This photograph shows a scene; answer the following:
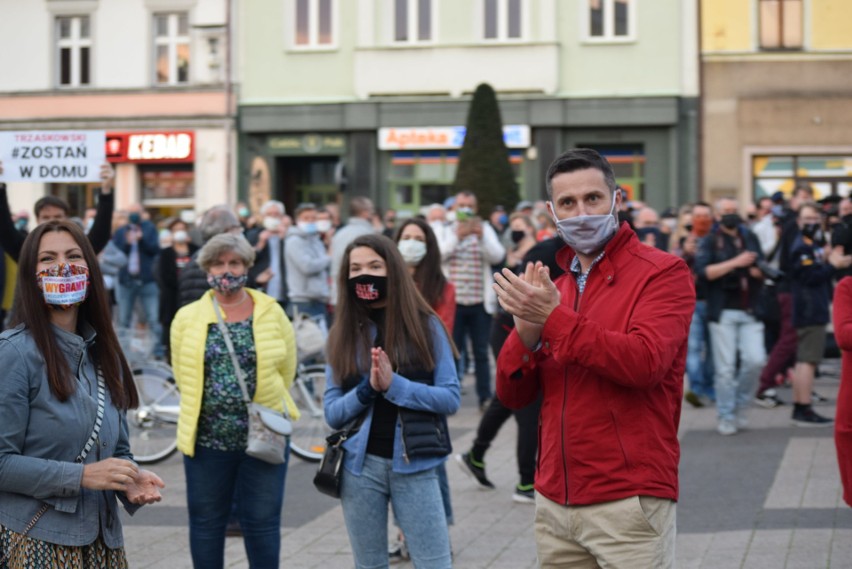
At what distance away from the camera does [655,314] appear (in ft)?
13.1

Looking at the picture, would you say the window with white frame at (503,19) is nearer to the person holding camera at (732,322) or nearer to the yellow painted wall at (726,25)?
the yellow painted wall at (726,25)

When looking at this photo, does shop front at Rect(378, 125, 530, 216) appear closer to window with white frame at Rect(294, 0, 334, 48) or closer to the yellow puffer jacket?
window with white frame at Rect(294, 0, 334, 48)

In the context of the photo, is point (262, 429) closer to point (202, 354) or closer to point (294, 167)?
point (202, 354)

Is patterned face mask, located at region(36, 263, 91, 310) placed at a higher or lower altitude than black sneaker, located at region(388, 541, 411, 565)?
higher

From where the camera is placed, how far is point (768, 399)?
1380 cm

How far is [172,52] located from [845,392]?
28087 millimetres

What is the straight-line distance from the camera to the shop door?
3189 centimetres

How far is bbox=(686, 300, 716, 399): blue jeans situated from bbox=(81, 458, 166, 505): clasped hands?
9.98 metres

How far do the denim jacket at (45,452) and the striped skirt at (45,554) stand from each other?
0.03m

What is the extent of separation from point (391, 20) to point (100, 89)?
7263mm

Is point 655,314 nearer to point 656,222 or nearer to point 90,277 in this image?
point 90,277

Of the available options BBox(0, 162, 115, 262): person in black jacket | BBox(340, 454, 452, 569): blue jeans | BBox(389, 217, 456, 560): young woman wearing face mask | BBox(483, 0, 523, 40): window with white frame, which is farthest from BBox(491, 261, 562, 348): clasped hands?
BBox(483, 0, 523, 40): window with white frame

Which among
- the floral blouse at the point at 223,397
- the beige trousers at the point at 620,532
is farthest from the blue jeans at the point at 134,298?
the beige trousers at the point at 620,532

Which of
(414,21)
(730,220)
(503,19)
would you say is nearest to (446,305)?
(730,220)
